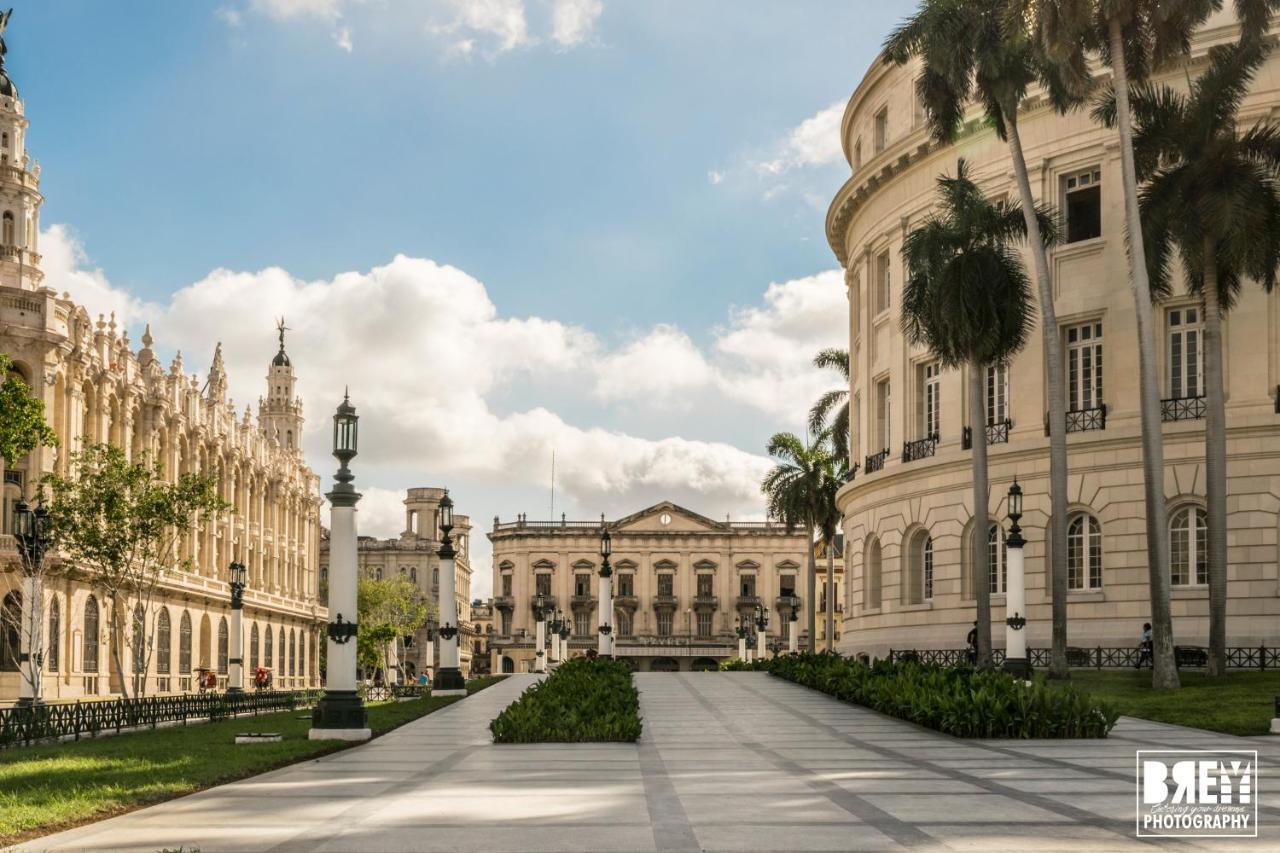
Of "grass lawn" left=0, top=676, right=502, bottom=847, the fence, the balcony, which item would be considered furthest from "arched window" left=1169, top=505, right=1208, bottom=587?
"grass lawn" left=0, top=676, right=502, bottom=847

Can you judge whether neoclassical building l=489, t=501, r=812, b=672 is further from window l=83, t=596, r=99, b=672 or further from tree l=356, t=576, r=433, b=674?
window l=83, t=596, r=99, b=672

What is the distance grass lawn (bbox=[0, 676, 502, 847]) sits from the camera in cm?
1306

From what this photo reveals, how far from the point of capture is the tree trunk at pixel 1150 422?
32.3 meters

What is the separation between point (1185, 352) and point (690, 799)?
104ft

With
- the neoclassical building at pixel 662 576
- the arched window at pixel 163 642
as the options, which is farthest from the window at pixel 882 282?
the neoclassical building at pixel 662 576

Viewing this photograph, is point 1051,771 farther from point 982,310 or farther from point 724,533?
point 724,533

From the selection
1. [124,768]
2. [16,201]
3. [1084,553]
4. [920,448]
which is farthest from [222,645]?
[124,768]

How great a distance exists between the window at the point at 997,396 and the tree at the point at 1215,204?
1001 cm

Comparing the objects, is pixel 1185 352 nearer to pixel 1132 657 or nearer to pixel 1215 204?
pixel 1215 204

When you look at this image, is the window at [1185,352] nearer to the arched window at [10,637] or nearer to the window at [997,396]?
the window at [997,396]

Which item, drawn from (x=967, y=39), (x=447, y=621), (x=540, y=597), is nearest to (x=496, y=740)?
(x=447, y=621)

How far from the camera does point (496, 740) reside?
68.3 feet

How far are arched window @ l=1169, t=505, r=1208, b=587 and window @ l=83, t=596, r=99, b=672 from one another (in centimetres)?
4205

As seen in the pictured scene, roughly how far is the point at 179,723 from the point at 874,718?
14378 millimetres
